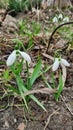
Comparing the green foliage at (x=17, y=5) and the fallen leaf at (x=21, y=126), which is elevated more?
the fallen leaf at (x=21, y=126)

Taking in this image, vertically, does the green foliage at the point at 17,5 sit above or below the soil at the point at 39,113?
below

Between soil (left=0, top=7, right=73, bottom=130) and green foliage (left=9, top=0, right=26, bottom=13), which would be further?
green foliage (left=9, top=0, right=26, bottom=13)

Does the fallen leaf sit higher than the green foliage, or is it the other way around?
the fallen leaf

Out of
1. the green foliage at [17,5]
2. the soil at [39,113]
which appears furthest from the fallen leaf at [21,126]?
the green foliage at [17,5]

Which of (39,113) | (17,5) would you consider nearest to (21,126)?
(39,113)

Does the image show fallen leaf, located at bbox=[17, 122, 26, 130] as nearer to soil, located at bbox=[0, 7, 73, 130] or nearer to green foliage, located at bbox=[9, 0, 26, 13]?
soil, located at bbox=[0, 7, 73, 130]

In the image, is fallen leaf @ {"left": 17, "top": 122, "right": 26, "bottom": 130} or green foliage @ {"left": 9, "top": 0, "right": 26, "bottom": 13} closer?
fallen leaf @ {"left": 17, "top": 122, "right": 26, "bottom": 130}

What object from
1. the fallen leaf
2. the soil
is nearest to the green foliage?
the soil

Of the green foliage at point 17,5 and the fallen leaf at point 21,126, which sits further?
the green foliage at point 17,5

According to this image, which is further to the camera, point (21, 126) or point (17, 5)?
point (17, 5)

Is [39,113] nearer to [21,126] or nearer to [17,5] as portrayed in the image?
[21,126]

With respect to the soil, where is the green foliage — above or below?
below

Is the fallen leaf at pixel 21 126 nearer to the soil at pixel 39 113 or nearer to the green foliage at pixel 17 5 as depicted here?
the soil at pixel 39 113
